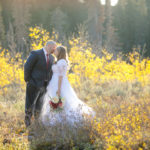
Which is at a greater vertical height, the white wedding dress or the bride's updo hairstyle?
the bride's updo hairstyle

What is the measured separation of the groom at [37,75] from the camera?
420 centimetres

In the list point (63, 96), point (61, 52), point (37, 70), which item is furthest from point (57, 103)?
point (61, 52)

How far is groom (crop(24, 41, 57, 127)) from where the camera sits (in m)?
4.20

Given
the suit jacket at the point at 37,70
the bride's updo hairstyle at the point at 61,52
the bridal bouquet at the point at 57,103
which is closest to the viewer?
the bridal bouquet at the point at 57,103

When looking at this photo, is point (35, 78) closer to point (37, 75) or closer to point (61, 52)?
point (37, 75)

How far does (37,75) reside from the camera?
425 cm

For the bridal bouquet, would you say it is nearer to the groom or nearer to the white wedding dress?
the white wedding dress

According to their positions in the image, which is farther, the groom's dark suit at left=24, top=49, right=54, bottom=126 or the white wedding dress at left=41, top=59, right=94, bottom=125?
the groom's dark suit at left=24, top=49, right=54, bottom=126

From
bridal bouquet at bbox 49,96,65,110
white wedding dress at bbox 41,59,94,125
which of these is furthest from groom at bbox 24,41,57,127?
bridal bouquet at bbox 49,96,65,110

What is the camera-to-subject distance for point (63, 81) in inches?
167

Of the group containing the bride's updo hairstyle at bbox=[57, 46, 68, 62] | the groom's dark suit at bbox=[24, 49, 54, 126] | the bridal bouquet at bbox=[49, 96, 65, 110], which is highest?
the bride's updo hairstyle at bbox=[57, 46, 68, 62]

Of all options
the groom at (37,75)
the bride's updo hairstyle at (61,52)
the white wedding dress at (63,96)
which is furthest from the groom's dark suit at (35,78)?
the bride's updo hairstyle at (61,52)

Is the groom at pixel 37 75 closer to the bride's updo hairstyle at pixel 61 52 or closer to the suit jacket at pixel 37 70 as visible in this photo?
the suit jacket at pixel 37 70

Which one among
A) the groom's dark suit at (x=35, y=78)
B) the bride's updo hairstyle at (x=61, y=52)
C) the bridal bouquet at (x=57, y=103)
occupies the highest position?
the bride's updo hairstyle at (x=61, y=52)
